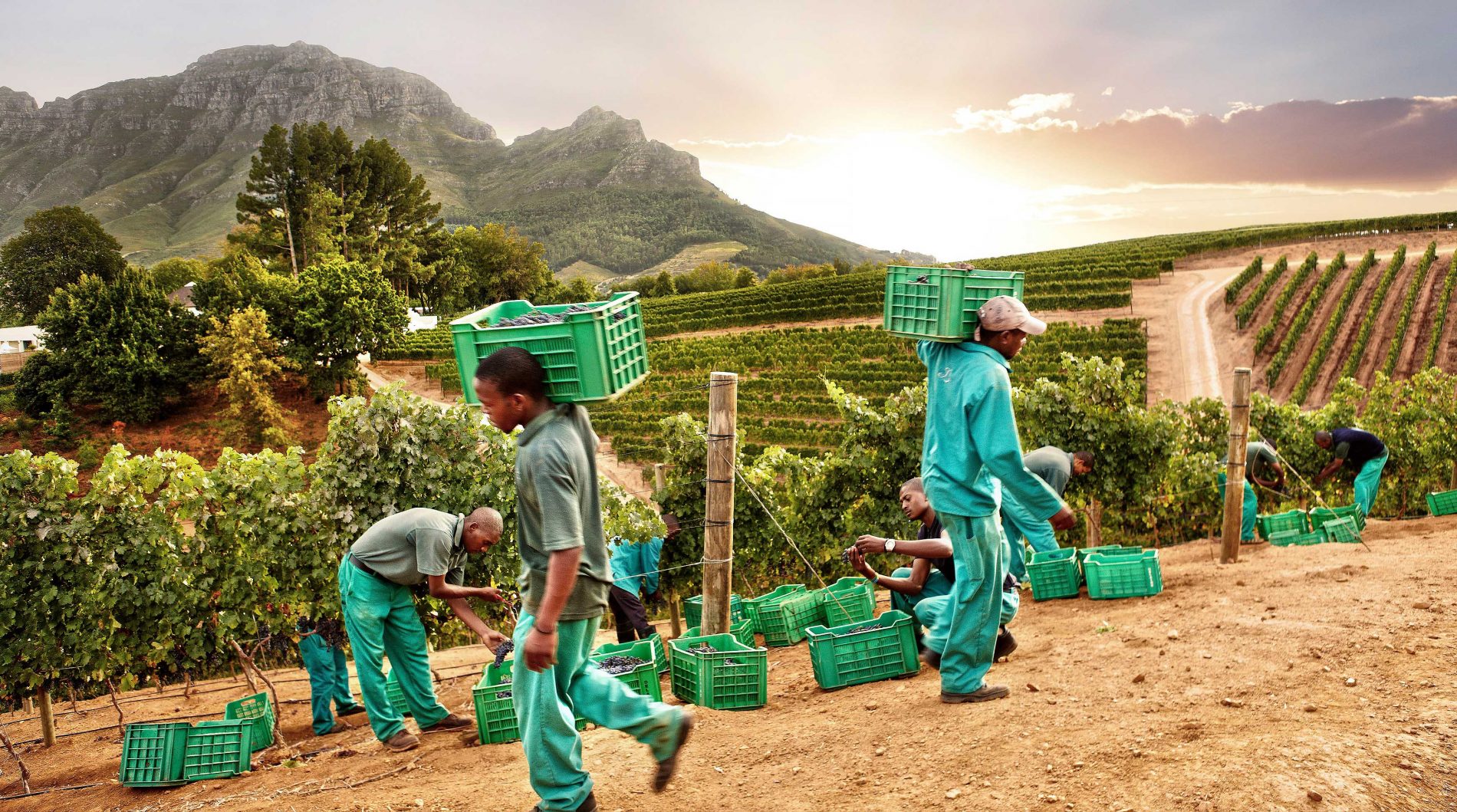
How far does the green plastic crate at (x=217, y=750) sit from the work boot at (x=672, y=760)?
8.83 feet

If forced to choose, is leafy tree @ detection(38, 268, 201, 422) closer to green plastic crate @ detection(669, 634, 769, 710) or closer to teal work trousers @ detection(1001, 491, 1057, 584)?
green plastic crate @ detection(669, 634, 769, 710)

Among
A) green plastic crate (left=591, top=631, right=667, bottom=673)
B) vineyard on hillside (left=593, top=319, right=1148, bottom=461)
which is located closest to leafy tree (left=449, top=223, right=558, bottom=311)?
vineyard on hillside (left=593, top=319, right=1148, bottom=461)

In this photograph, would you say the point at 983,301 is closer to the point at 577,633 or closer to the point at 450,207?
the point at 577,633

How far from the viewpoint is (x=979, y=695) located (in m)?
3.83

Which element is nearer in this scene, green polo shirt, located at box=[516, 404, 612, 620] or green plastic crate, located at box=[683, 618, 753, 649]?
green polo shirt, located at box=[516, 404, 612, 620]

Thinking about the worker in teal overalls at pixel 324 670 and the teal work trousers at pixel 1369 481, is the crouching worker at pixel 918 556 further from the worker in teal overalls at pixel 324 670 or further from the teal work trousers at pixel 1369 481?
the teal work trousers at pixel 1369 481

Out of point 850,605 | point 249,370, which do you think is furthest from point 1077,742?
point 249,370

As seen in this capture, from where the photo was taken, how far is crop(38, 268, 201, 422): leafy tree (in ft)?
115

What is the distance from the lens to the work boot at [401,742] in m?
4.39

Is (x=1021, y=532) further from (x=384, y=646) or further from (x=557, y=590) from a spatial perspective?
(x=557, y=590)

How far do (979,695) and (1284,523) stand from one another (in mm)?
6537

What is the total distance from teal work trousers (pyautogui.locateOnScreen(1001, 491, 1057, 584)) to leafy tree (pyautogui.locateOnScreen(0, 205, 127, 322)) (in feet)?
215

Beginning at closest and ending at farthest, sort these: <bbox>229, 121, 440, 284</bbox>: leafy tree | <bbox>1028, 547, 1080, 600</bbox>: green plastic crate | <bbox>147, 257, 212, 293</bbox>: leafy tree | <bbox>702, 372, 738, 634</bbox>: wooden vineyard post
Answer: <bbox>702, 372, 738, 634</bbox>: wooden vineyard post < <bbox>1028, 547, 1080, 600</bbox>: green plastic crate < <bbox>229, 121, 440, 284</bbox>: leafy tree < <bbox>147, 257, 212, 293</bbox>: leafy tree

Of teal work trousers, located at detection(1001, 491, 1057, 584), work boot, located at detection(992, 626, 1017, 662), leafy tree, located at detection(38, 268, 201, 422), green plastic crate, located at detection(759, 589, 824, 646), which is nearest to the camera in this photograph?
work boot, located at detection(992, 626, 1017, 662)
